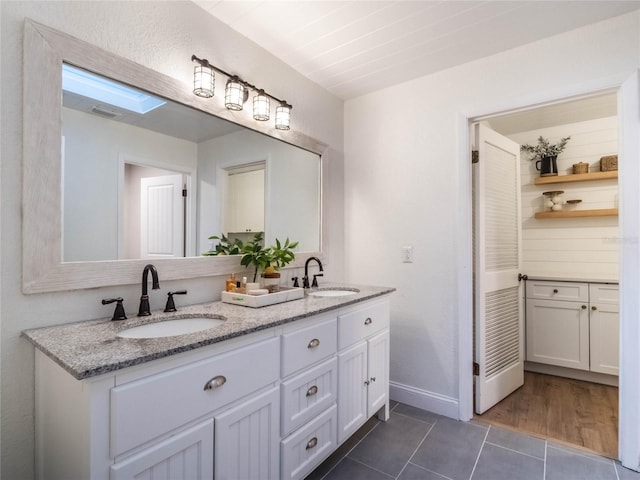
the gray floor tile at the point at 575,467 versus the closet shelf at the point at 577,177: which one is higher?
the closet shelf at the point at 577,177

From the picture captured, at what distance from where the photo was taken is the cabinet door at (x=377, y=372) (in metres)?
1.97

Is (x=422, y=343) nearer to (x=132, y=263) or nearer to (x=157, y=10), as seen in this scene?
(x=132, y=263)

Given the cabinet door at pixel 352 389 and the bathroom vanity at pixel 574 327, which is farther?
the bathroom vanity at pixel 574 327

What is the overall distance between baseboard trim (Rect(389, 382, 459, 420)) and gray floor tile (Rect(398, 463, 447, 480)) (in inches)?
25.0

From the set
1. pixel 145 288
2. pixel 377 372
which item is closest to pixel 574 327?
pixel 377 372

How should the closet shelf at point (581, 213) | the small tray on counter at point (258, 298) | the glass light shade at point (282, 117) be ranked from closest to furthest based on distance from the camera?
the small tray on counter at point (258, 298)
the glass light shade at point (282, 117)
the closet shelf at point (581, 213)

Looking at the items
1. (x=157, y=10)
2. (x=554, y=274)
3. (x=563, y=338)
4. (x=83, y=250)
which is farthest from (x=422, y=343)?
(x=157, y=10)

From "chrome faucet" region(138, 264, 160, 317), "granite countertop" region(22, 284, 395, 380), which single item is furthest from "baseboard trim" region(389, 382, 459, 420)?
"chrome faucet" region(138, 264, 160, 317)

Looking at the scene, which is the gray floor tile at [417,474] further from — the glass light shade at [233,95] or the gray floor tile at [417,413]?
the glass light shade at [233,95]

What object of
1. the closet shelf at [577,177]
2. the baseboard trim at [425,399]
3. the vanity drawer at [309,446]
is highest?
the closet shelf at [577,177]

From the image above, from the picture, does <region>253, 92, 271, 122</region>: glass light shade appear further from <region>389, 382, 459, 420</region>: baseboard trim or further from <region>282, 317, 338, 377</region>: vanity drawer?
<region>389, 382, 459, 420</region>: baseboard trim

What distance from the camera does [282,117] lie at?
207 cm

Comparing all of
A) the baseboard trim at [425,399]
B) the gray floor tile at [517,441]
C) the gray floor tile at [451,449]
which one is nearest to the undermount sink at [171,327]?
the gray floor tile at [451,449]

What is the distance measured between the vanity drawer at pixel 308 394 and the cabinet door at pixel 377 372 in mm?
369
